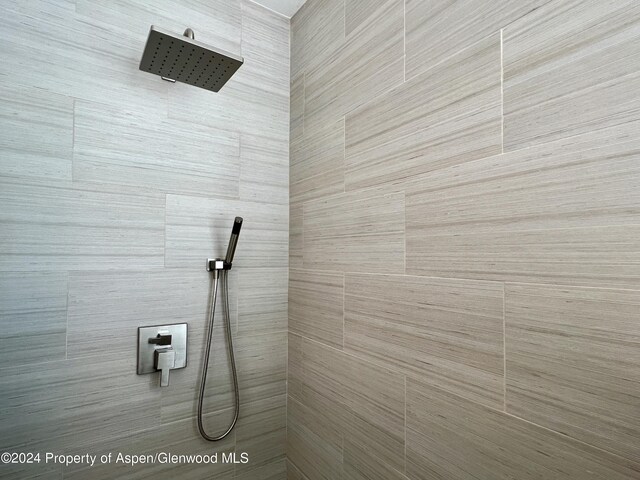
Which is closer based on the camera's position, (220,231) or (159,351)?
(159,351)

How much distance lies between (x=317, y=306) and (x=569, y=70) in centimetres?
104

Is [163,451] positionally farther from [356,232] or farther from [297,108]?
[297,108]

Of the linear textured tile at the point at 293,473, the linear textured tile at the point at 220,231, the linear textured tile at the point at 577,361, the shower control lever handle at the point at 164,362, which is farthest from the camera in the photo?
the linear textured tile at the point at 293,473

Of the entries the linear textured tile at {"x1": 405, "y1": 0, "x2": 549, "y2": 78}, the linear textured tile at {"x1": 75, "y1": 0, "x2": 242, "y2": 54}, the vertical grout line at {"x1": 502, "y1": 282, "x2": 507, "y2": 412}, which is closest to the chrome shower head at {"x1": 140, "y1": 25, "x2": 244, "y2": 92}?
the linear textured tile at {"x1": 75, "y1": 0, "x2": 242, "y2": 54}

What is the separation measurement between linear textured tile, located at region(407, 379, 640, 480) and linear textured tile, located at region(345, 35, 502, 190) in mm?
609

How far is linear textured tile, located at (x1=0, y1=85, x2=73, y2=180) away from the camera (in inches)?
42.3

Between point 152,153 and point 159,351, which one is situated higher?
point 152,153

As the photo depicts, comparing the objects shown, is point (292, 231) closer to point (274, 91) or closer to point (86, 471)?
point (274, 91)

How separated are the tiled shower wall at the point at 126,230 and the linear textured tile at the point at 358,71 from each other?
9.7 inches

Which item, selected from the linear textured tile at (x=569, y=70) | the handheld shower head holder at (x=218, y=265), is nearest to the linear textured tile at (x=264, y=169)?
the handheld shower head holder at (x=218, y=265)

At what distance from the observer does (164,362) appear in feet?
4.01

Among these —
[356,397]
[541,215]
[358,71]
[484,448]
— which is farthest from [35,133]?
[484,448]

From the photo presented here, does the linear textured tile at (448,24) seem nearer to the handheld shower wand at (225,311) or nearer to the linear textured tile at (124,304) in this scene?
the handheld shower wand at (225,311)

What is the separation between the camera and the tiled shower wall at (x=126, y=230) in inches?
42.9
